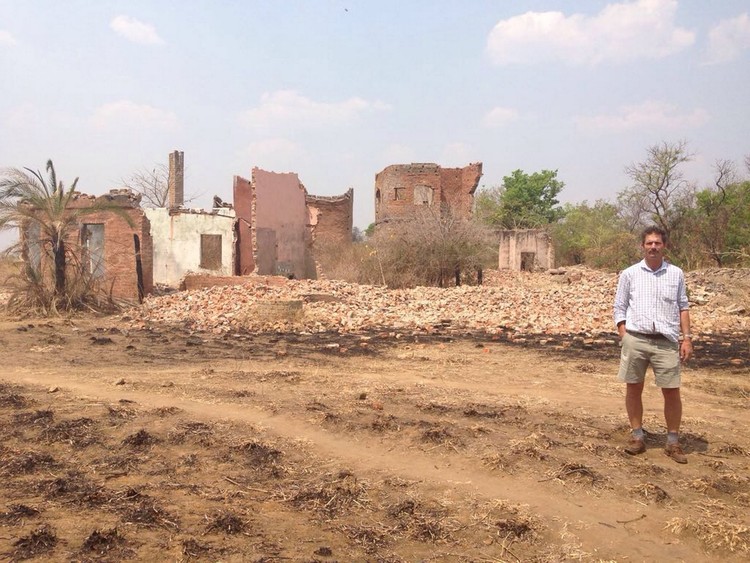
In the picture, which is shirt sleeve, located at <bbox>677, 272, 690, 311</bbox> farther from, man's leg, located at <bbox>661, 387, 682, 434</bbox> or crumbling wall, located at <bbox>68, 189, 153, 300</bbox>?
crumbling wall, located at <bbox>68, 189, 153, 300</bbox>

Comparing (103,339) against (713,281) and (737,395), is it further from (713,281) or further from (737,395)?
(713,281)

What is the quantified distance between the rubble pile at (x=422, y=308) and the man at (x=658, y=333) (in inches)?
276

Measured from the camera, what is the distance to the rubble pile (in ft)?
39.3

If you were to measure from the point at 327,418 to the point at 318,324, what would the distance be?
711 centimetres

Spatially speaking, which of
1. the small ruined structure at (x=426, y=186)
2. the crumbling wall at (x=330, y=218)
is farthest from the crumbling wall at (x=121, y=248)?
the small ruined structure at (x=426, y=186)

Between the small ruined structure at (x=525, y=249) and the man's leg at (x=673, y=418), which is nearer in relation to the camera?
the man's leg at (x=673, y=418)

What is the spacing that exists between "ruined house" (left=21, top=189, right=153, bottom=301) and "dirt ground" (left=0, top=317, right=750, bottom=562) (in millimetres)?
9014

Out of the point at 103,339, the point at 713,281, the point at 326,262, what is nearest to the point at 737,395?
the point at 103,339

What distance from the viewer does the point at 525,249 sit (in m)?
32.7

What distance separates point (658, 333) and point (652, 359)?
190mm

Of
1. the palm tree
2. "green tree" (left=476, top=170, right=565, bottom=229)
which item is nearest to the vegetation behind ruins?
"green tree" (left=476, top=170, right=565, bottom=229)

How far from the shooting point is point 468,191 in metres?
31.5

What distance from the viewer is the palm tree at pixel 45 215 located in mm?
13664

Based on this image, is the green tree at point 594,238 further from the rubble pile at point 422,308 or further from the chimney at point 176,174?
the chimney at point 176,174
